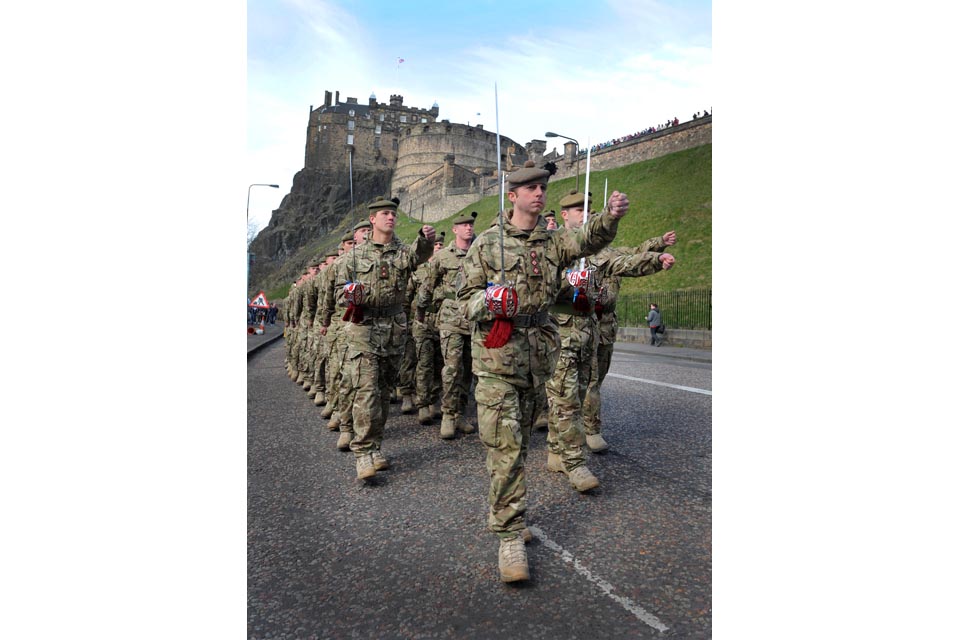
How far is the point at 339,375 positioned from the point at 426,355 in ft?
3.99

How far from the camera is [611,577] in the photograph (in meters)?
3.08

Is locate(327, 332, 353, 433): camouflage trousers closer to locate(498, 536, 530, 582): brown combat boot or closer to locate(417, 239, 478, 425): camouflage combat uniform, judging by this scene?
locate(417, 239, 478, 425): camouflage combat uniform

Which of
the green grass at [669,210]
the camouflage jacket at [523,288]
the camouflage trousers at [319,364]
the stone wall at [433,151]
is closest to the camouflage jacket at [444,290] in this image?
the camouflage trousers at [319,364]

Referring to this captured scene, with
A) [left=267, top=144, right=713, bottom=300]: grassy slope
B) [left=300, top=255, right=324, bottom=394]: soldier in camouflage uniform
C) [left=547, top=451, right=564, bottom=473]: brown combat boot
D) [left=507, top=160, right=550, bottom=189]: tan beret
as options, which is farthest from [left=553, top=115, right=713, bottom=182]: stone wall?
[left=507, top=160, right=550, bottom=189]: tan beret

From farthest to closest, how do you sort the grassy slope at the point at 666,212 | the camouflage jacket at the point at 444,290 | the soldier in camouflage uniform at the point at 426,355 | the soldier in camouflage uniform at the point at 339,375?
the grassy slope at the point at 666,212
the soldier in camouflage uniform at the point at 426,355
the camouflage jacket at the point at 444,290
the soldier in camouflage uniform at the point at 339,375

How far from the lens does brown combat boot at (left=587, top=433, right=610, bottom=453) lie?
568cm

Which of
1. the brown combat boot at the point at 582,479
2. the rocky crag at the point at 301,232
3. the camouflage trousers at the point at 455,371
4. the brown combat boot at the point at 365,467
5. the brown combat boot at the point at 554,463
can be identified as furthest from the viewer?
the rocky crag at the point at 301,232

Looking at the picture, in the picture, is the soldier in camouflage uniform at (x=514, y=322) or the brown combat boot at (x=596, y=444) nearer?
the soldier in camouflage uniform at (x=514, y=322)

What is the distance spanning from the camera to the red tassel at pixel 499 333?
338 centimetres

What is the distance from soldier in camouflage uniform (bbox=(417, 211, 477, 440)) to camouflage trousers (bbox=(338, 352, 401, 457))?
1260 mm

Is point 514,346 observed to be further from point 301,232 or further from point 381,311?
point 301,232

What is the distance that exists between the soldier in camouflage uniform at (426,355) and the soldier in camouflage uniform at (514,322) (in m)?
4.01

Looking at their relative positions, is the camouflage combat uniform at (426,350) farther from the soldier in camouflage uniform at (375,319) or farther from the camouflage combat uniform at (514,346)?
the camouflage combat uniform at (514,346)

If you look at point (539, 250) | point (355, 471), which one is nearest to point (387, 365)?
point (355, 471)
